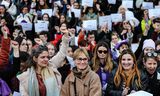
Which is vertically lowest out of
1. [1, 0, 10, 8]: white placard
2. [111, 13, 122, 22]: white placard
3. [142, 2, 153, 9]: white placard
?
[111, 13, 122, 22]: white placard

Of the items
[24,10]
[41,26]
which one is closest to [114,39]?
[41,26]

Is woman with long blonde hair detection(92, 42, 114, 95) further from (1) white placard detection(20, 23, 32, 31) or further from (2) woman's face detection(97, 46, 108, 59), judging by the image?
(1) white placard detection(20, 23, 32, 31)

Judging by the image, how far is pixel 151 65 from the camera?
701cm

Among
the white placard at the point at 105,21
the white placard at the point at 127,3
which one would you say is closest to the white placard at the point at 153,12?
the white placard at the point at 105,21

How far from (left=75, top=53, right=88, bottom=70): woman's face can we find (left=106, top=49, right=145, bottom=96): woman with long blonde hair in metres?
0.43

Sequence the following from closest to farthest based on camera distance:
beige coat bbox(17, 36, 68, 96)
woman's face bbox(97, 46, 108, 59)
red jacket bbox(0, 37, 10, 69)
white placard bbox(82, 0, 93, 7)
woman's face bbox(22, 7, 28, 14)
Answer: beige coat bbox(17, 36, 68, 96), woman's face bbox(97, 46, 108, 59), red jacket bbox(0, 37, 10, 69), white placard bbox(82, 0, 93, 7), woman's face bbox(22, 7, 28, 14)

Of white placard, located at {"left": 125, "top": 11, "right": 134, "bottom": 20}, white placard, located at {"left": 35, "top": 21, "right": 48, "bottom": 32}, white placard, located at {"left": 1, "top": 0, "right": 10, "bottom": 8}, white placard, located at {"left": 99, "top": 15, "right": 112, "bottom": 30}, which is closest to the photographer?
white placard, located at {"left": 35, "top": 21, "right": 48, "bottom": 32}

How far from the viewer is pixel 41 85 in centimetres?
661

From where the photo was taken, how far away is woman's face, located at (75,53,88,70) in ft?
21.8

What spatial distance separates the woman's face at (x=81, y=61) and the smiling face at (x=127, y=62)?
538mm

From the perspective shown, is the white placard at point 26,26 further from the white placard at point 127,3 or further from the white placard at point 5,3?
the white placard at point 127,3

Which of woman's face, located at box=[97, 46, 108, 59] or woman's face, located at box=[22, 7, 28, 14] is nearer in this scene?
woman's face, located at box=[97, 46, 108, 59]

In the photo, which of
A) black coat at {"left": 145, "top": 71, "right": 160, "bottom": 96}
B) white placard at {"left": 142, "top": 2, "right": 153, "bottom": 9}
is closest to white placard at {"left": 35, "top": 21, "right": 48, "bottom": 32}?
white placard at {"left": 142, "top": 2, "right": 153, "bottom": 9}

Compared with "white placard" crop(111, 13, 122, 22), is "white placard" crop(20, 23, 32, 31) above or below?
below
